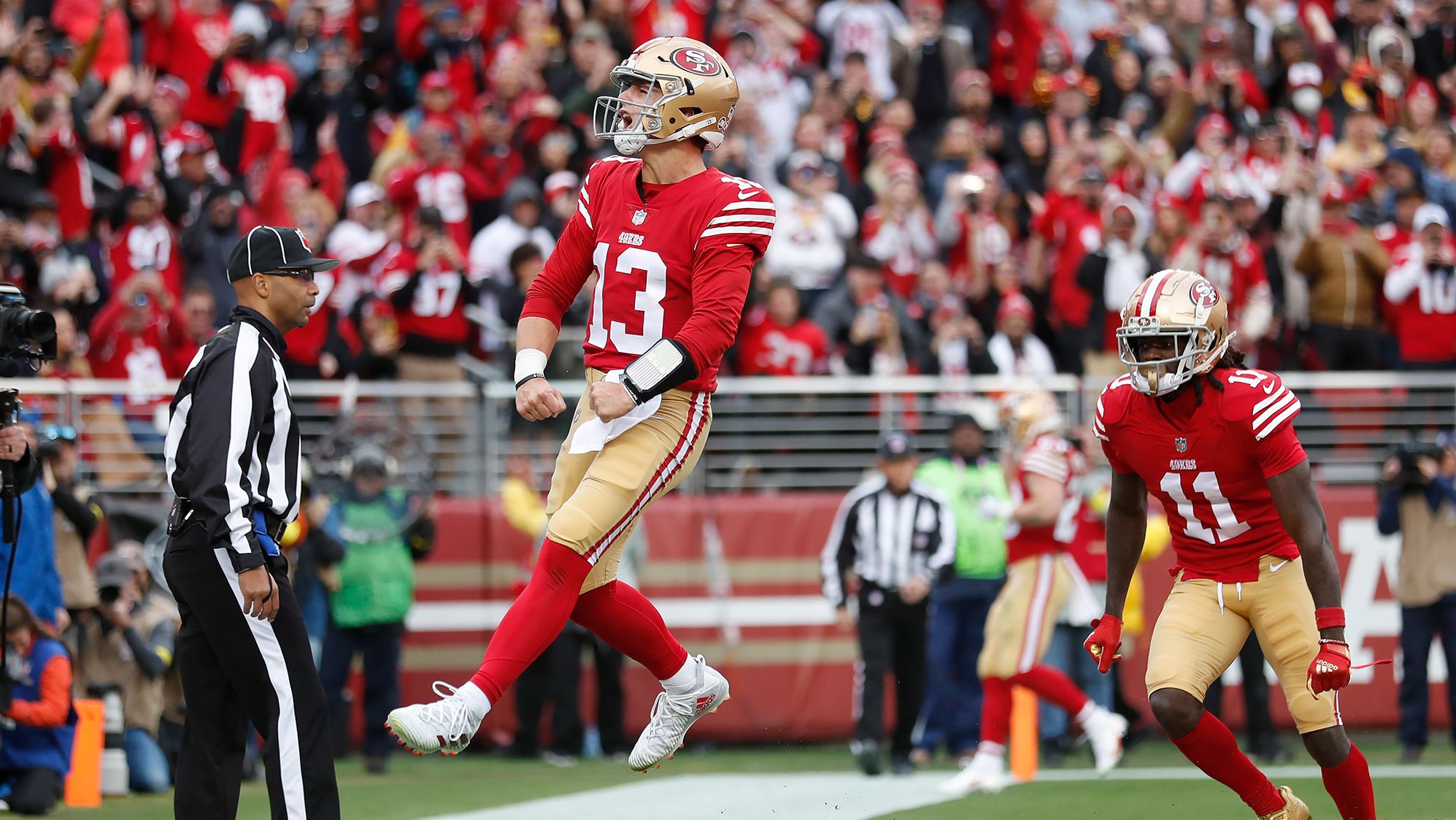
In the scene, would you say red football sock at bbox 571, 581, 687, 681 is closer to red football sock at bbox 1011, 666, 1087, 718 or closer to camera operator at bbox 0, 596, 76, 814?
camera operator at bbox 0, 596, 76, 814

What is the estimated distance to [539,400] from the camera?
5996 millimetres

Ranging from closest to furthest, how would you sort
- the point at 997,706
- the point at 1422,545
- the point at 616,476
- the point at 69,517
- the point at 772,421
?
the point at 616,476
the point at 69,517
the point at 997,706
the point at 1422,545
the point at 772,421

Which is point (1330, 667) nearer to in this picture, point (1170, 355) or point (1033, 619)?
point (1170, 355)

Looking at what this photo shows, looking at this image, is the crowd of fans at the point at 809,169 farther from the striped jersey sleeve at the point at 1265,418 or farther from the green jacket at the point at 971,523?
the striped jersey sleeve at the point at 1265,418

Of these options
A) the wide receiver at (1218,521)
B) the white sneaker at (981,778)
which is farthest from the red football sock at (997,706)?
the wide receiver at (1218,521)

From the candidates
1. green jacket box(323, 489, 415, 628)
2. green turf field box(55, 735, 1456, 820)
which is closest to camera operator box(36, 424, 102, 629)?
green turf field box(55, 735, 1456, 820)

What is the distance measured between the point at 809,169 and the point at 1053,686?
5183 mm

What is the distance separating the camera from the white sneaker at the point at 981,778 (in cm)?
995

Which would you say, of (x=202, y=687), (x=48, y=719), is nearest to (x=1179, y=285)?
(x=202, y=687)

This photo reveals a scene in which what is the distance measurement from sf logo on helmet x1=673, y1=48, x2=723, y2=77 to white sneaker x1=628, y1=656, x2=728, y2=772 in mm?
2013

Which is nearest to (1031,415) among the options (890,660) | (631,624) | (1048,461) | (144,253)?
(1048,461)

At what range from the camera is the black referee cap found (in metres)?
6.30

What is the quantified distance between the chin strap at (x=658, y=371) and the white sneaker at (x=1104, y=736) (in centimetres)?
503

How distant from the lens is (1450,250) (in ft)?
43.8
